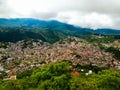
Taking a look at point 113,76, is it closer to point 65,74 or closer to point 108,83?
point 108,83

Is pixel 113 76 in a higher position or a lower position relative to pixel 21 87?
higher

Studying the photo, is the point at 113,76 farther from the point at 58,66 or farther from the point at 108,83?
the point at 58,66

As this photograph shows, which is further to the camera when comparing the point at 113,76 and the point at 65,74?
the point at 65,74

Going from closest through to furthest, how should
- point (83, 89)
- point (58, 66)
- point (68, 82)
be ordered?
point (83, 89) → point (68, 82) → point (58, 66)

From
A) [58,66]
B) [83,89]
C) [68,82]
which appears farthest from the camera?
[58,66]

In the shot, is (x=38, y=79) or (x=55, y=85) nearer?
(x=55, y=85)

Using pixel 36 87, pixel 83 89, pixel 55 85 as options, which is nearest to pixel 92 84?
pixel 83 89

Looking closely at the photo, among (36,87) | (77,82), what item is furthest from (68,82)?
(36,87)
